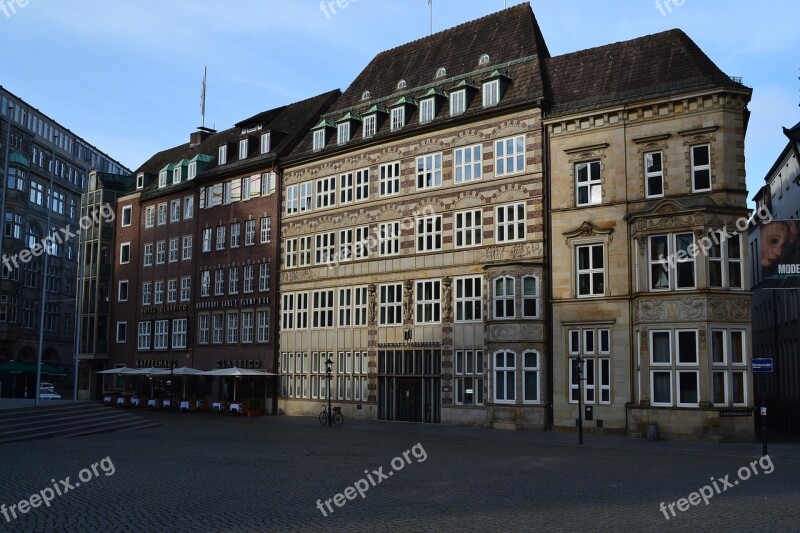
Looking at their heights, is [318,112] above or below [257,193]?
above

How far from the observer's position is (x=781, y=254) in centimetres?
2947

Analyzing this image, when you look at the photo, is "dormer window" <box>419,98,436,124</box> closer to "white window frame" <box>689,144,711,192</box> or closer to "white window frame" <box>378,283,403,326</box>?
"white window frame" <box>378,283,403,326</box>

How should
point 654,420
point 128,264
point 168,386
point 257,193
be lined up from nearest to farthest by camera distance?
point 654,420 → point 257,193 → point 168,386 → point 128,264

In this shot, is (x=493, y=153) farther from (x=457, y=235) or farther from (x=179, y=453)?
(x=179, y=453)

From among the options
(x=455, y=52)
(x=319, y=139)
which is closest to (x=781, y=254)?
(x=455, y=52)

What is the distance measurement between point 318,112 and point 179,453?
111 ft

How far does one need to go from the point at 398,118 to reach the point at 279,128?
13.7m

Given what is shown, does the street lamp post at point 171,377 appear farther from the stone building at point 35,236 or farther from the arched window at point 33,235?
the arched window at point 33,235

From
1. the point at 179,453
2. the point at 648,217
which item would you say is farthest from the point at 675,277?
the point at 179,453

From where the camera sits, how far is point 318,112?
55.9 meters

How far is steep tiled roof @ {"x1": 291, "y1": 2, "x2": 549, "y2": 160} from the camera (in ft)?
141

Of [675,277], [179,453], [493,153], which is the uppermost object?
[493,153]

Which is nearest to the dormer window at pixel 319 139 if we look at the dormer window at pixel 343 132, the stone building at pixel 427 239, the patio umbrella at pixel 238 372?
the stone building at pixel 427 239

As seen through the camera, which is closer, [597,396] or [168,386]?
[597,396]
